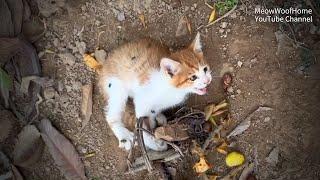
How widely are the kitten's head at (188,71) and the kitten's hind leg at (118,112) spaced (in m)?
0.30

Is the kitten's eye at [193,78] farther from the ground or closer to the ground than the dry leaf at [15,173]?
farther from the ground

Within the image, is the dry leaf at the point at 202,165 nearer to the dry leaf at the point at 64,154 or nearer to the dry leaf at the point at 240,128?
the dry leaf at the point at 240,128

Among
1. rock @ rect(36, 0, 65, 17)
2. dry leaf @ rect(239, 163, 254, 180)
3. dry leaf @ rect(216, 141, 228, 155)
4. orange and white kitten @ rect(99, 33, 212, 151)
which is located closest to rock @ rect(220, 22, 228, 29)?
orange and white kitten @ rect(99, 33, 212, 151)

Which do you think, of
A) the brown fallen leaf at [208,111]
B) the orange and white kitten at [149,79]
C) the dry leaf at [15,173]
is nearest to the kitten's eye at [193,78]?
the orange and white kitten at [149,79]

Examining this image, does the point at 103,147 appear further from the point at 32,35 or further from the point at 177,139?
the point at 32,35

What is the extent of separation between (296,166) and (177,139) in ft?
2.03

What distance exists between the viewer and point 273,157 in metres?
2.85

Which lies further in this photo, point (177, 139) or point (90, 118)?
point (90, 118)

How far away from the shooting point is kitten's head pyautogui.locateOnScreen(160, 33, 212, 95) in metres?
2.52

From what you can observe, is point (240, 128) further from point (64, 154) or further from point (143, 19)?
point (64, 154)

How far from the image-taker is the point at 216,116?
2.87 meters

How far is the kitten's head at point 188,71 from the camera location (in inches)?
99.0

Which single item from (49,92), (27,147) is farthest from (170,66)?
(27,147)

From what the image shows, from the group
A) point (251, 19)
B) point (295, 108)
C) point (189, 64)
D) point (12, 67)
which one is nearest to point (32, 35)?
point (12, 67)
